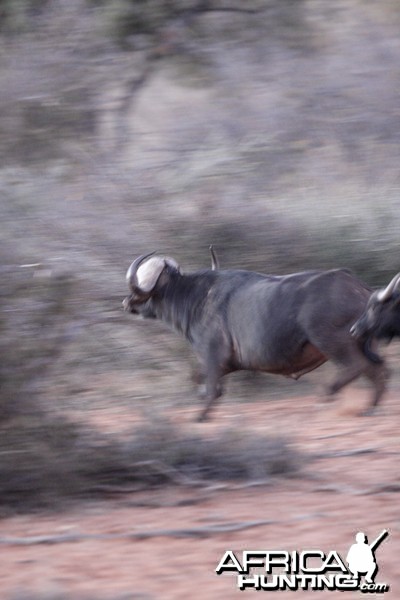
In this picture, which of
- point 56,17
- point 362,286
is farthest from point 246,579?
point 56,17

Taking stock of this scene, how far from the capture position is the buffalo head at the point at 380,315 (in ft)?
31.6

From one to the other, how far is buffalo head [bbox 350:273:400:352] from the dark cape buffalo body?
19 centimetres

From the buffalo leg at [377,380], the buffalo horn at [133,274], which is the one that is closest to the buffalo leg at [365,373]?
the buffalo leg at [377,380]

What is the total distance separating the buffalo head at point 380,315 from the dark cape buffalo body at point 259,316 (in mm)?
188

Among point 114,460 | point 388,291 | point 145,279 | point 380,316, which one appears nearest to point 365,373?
point 380,316

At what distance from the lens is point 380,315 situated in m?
9.64

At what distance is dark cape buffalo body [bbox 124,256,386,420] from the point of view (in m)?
9.83

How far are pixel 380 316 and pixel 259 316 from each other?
1046 mm

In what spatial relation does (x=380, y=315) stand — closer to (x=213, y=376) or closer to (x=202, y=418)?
(x=213, y=376)

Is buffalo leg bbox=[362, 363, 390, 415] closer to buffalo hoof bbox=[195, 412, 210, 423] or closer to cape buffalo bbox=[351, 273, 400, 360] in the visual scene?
cape buffalo bbox=[351, 273, 400, 360]

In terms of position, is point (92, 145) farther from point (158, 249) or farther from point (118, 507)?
point (118, 507)

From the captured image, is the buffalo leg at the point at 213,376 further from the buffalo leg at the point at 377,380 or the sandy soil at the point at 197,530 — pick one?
the sandy soil at the point at 197,530

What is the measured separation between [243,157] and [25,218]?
19.9 ft

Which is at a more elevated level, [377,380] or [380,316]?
[380,316]
